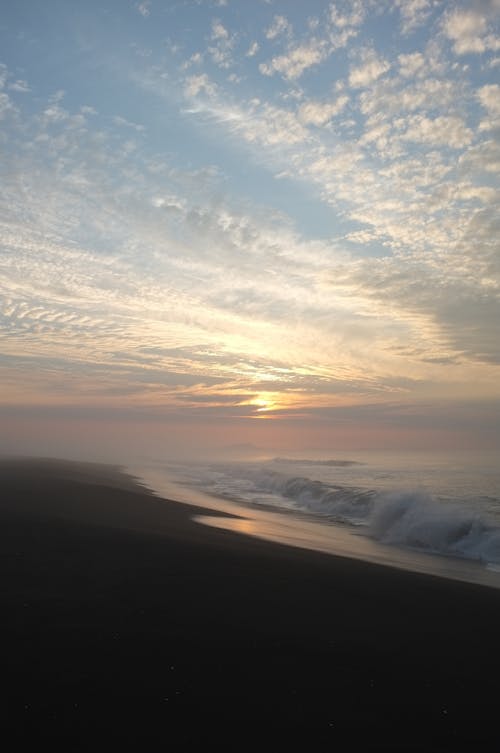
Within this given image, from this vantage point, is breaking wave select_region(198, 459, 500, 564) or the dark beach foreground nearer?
the dark beach foreground

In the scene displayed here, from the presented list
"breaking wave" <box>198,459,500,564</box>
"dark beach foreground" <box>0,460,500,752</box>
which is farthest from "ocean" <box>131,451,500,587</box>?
"dark beach foreground" <box>0,460,500,752</box>

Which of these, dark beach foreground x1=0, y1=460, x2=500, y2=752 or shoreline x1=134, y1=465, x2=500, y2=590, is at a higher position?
dark beach foreground x1=0, y1=460, x2=500, y2=752

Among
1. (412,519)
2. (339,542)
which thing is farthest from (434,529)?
(339,542)

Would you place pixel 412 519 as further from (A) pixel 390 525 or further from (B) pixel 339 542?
(B) pixel 339 542

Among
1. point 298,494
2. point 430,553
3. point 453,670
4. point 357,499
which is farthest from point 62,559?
point 298,494

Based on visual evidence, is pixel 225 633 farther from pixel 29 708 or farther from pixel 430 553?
pixel 430 553

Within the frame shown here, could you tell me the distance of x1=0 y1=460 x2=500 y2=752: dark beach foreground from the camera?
3941 mm

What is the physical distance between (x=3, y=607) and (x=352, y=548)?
9.44 metres

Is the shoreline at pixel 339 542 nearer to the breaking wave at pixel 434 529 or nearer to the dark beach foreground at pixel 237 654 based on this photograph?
the breaking wave at pixel 434 529

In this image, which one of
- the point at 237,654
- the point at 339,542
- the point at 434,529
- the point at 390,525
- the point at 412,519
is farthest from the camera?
the point at 390,525

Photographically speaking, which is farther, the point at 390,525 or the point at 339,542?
the point at 390,525

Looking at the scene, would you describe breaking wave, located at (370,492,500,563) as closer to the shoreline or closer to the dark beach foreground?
the shoreline

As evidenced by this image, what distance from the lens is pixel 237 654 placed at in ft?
17.3

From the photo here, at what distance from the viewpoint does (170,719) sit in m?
3.96
